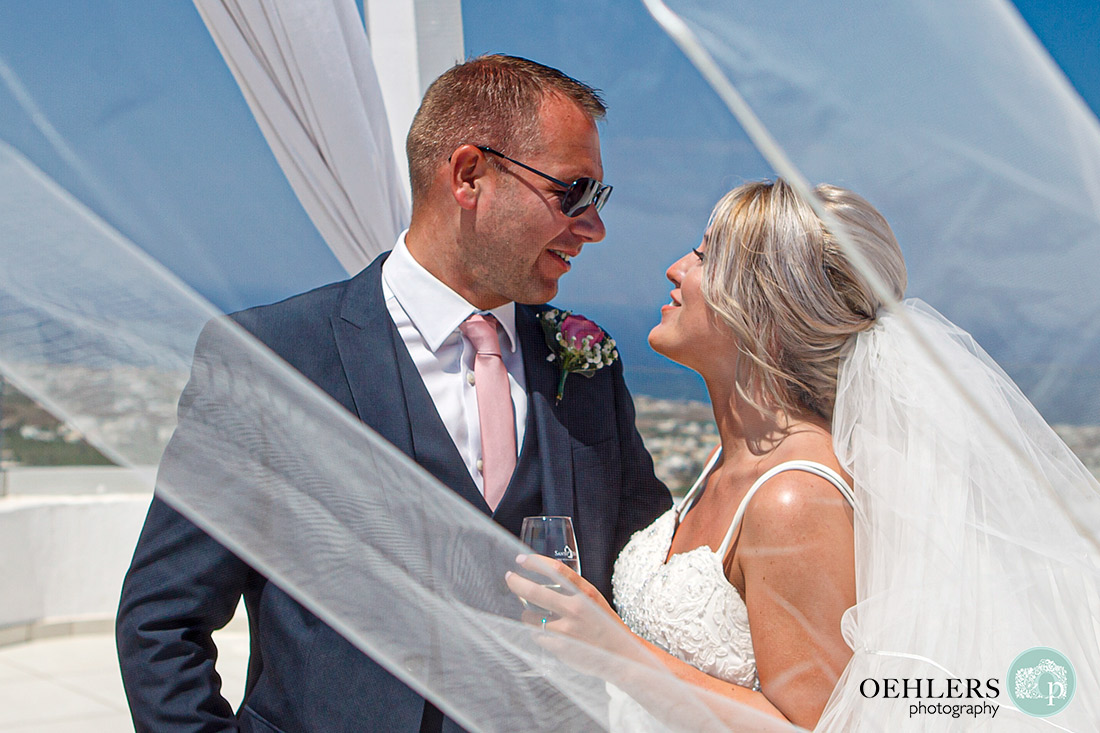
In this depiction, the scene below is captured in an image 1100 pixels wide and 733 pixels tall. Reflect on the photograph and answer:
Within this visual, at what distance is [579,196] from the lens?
1803mm

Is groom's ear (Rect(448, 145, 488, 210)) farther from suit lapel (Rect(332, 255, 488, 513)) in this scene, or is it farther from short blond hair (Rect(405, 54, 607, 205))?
suit lapel (Rect(332, 255, 488, 513))

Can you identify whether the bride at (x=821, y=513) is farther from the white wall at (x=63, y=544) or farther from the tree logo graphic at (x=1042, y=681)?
the white wall at (x=63, y=544)

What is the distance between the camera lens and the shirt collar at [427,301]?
1.75 m

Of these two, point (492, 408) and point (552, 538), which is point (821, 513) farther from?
point (492, 408)

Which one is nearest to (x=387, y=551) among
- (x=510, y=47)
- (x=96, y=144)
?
(x=96, y=144)

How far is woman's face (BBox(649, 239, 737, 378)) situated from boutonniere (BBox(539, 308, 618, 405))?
0.11 metres

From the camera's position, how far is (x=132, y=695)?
1474 mm

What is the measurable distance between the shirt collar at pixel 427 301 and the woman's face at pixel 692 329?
38cm

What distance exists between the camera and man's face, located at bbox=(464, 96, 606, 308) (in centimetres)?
181

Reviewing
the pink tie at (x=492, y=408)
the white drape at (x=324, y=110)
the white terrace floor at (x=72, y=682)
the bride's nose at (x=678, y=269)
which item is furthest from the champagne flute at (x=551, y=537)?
the white terrace floor at (x=72, y=682)

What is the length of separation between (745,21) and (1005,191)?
23 centimetres

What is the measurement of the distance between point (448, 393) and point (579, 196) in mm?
488

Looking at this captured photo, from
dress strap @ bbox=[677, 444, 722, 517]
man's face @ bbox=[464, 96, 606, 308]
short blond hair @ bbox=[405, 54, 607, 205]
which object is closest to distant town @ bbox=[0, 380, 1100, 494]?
dress strap @ bbox=[677, 444, 722, 517]

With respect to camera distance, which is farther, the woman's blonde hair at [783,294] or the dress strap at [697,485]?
the dress strap at [697,485]
